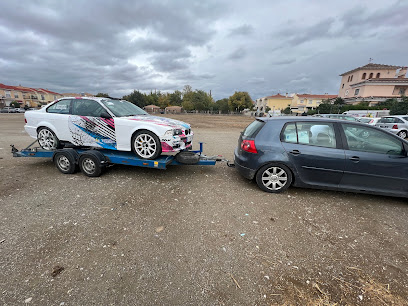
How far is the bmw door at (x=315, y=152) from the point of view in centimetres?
354

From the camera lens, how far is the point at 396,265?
7.39ft

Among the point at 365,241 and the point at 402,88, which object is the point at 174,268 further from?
Answer: the point at 402,88

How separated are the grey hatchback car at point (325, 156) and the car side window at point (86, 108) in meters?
3.42

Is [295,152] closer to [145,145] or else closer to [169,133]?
[169,133]

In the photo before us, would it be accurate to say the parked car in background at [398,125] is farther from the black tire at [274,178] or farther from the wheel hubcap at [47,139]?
the wheel hubcap at [47,139]

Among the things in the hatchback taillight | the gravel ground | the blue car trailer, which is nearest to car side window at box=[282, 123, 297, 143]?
the hatchback taillight

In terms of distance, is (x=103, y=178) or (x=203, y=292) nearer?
(x=203, y=292)

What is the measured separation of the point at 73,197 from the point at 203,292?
10.0 ft

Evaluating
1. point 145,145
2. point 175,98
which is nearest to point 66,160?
point 145,145

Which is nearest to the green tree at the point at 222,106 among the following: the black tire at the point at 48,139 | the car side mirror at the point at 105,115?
the black tire at the point at 48,139

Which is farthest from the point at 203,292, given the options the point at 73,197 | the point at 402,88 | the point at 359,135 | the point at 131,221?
the point at 402,88

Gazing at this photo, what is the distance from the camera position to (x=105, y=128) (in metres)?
4.40

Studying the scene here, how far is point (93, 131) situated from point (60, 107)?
1217 millimetres

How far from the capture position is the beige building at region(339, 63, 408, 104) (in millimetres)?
36688
